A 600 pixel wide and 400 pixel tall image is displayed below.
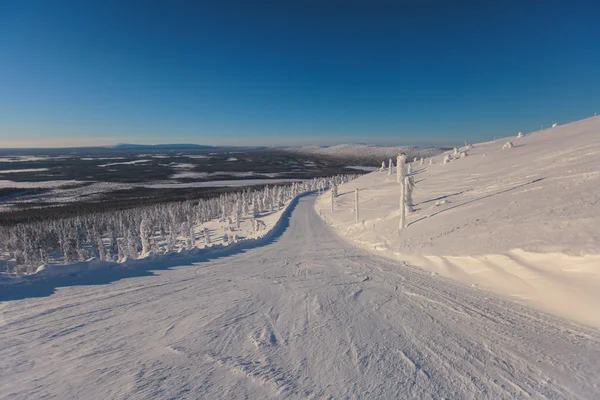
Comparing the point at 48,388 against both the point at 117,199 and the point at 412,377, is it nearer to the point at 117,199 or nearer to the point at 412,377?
the point at 412,377

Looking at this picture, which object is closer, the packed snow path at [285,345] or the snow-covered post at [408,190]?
the packed snow path at [285,345]

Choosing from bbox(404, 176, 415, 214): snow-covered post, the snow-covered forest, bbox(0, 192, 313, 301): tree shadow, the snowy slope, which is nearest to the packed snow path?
bbox(0, 192, 313, 301): tree shadow

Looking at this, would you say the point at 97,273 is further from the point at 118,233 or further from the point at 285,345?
the point at 118,233

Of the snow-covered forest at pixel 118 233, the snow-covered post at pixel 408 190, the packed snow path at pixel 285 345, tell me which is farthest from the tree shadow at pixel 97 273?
the snow-covered forest at pixel 118 233

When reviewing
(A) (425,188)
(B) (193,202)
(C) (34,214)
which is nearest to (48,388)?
(A) (425,188)

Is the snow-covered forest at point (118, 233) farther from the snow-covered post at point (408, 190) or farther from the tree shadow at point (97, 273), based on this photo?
the tree shadow at point (97, 273)

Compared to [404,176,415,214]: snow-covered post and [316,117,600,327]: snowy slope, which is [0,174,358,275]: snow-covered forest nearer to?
[404,176,415,214]: snow-covered post

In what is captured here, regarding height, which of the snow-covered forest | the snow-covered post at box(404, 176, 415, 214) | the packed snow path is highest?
the snow-covered post at box(404, 176, 415, 214)

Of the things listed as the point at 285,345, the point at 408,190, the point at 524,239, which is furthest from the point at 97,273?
the point at 408,190

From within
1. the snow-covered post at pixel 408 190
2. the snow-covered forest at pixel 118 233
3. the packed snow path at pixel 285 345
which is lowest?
the snow-covered forest at pixel 118 233
